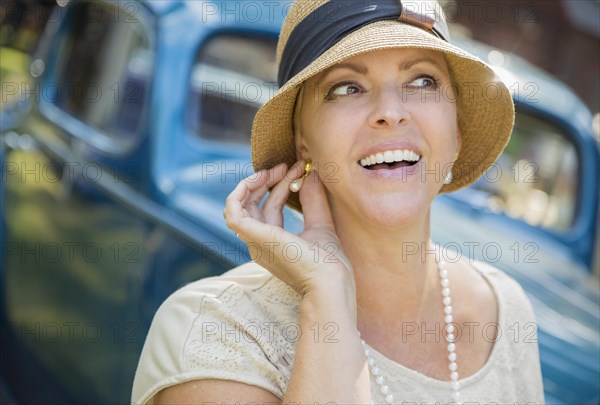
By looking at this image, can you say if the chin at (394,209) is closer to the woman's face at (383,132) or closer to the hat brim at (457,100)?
the woman's face at (383,132)

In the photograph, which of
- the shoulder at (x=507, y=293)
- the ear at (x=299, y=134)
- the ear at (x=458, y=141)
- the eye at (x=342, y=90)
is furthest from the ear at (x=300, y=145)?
the shoulder at (x=507, y=293)

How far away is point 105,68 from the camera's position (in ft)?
11.8

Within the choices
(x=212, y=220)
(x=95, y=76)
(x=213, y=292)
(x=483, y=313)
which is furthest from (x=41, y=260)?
(x=483, y=313)

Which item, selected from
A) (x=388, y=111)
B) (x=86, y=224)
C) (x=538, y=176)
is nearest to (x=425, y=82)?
(x=388, y=111)

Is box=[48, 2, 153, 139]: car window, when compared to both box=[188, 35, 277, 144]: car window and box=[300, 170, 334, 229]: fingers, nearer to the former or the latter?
box=[188, 35, 277, 144]: car window

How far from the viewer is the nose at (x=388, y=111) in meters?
1.79

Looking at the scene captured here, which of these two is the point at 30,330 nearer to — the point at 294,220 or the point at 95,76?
the point at 95,76

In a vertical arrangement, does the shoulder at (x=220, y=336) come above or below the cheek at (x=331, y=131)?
below

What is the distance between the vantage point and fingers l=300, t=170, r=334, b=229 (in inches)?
77.0

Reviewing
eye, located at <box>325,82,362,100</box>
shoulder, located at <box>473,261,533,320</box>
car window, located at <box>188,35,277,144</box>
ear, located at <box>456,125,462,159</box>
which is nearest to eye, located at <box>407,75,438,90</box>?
eye, located at <box>325,82,362,100</box>

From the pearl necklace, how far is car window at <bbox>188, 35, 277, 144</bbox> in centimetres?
136

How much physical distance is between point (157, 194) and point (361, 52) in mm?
1273

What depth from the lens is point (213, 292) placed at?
1796 millimetres

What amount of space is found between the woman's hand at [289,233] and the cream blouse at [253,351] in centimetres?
9
